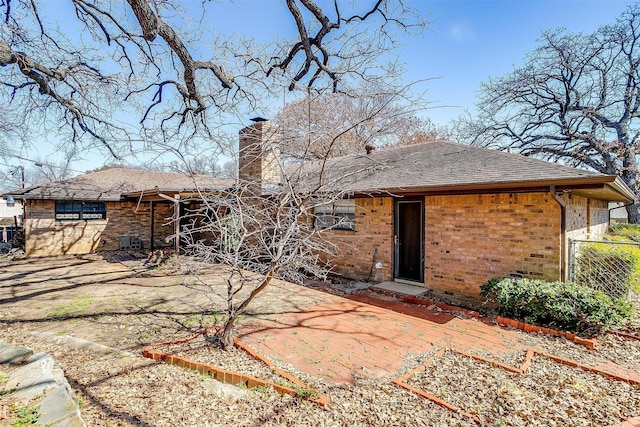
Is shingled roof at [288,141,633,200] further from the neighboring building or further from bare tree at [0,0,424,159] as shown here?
the neighboring building

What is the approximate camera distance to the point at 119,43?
7.64m

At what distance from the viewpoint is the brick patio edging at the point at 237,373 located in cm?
328

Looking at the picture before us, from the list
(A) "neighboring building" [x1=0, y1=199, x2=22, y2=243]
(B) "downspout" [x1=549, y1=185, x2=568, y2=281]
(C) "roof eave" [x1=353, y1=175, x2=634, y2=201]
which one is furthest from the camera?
(A) "neighboring building" [x1=0, y1=199, x2=22, y2=243]

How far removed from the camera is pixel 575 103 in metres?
18.1

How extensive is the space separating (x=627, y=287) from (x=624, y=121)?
53.6 ft

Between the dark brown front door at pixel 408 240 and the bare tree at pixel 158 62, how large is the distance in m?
3.63

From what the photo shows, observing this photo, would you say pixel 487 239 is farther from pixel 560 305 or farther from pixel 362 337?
pixel 362 337

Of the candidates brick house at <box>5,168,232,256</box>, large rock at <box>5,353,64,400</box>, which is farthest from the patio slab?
brick house at <box>5,168,232,256</box>

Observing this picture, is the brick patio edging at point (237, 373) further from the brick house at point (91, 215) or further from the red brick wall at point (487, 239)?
the brick house at point (91, 215)

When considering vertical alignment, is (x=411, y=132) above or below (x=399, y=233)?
above

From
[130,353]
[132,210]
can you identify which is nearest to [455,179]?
[130,353]

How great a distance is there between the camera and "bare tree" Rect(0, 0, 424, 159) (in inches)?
257

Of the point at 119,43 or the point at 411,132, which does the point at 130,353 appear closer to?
the point at 119,43

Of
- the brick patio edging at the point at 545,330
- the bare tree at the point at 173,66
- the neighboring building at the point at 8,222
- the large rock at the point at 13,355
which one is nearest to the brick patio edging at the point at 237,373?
the large rock at the point at 13,355
